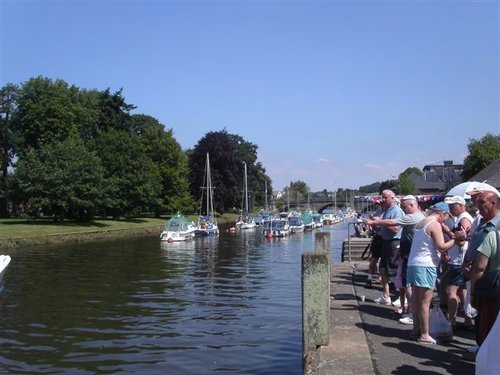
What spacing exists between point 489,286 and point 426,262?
1.58m

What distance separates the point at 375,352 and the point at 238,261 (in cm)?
2566

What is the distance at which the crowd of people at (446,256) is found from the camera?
6.18 m

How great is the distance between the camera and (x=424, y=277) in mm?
7590

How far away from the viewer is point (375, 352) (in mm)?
7293

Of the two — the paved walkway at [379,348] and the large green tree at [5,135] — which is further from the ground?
the large green tree at [5,135]

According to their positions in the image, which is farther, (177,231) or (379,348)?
(177,231)

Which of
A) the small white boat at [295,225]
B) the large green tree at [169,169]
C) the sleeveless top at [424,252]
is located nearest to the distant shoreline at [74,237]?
the small white boat at [295,225]

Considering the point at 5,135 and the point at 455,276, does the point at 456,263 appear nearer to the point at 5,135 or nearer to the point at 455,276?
the point at 455,276

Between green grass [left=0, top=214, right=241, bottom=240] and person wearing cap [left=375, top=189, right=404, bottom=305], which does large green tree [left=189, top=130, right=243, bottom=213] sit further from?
person wearing cap [left=375, top=189, right=404, bottom=305]

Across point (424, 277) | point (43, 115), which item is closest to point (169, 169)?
point (43, 115)

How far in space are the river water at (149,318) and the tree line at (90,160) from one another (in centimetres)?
2856

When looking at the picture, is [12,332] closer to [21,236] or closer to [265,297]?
[265,297]

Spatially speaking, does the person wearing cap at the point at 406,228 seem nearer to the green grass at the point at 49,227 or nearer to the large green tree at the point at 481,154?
the green grass at the point at 49,227

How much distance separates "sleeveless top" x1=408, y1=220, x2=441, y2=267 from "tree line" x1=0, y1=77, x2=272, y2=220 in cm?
5192
